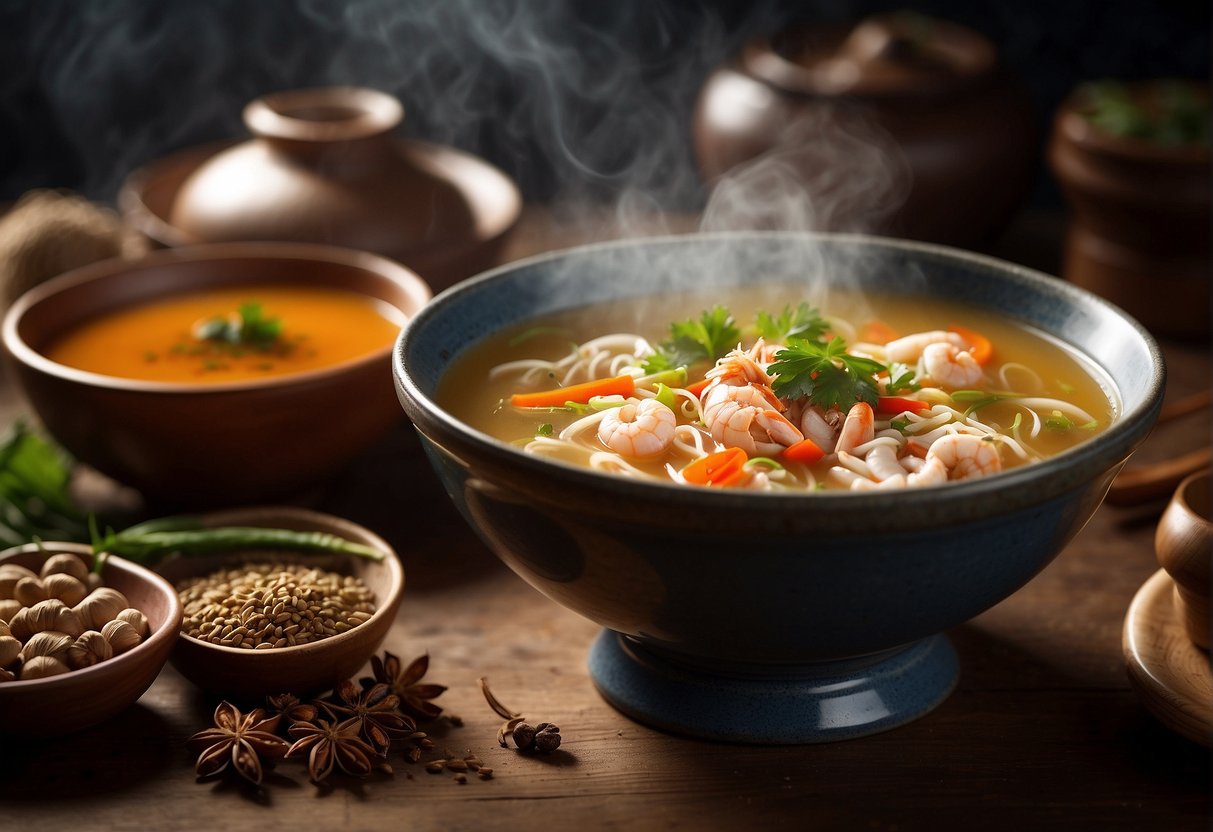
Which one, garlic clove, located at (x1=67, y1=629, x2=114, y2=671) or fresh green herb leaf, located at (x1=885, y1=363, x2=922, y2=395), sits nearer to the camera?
garlic clove, located at (x1=67, y1=629, x2=114, y2=671)

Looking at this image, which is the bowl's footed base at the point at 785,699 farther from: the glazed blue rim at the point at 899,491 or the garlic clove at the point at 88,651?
the garlic clove at the point at 88,651

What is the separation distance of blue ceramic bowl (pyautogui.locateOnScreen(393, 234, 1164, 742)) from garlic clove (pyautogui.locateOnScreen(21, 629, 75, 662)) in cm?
63

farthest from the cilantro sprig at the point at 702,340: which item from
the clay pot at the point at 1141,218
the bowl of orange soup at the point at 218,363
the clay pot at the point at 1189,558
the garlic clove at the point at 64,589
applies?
the clay pot at the point at 1141,218

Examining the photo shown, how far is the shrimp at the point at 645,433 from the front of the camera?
2.13m

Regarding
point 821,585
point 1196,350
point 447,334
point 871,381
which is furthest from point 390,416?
point 1196,350

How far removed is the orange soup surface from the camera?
292 cm

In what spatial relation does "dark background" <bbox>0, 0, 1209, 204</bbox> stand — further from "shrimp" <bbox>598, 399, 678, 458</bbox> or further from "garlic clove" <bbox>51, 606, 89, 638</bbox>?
"garlic clove" <bbox>51, 606, 89, 638</bbox>

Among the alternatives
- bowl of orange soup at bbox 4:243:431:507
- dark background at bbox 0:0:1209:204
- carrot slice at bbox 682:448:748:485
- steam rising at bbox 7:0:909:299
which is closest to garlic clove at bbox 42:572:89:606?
bowl of orange soup at bbox 4:243:431:507

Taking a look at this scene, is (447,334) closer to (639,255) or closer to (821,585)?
(639,255)

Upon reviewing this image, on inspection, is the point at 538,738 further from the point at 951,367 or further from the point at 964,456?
the point at 951,367

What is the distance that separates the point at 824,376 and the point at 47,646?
49.4 inches

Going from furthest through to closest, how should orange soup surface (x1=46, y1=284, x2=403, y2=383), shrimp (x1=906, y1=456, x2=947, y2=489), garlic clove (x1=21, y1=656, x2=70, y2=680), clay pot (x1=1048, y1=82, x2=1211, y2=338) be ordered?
clay pot (x1=1048, y1=82, x2=1211, y2=338) → orange soup surface (x1=46, y1=284, x2=403, y2=383) → garlic clove (x1=21, y1=656, x2=70, y2=680) → shrimp (x1=906, y1=456, x2=947, y2=489)

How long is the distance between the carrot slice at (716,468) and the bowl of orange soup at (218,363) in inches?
36.9

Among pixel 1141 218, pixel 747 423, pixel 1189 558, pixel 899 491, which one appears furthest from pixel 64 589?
pixel 1141 218
